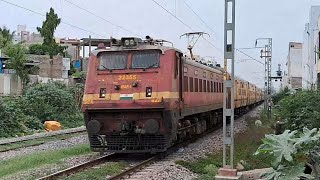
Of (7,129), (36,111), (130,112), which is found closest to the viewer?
(130,112)

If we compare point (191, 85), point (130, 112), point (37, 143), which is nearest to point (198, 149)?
point (191, 85)

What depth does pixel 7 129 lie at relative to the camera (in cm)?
2323

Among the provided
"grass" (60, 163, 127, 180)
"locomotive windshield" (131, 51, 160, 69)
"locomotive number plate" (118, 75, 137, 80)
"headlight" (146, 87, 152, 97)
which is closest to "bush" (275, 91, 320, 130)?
"headlight" (146, 87, 152, 97)

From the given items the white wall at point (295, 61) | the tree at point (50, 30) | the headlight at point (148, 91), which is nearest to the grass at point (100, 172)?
the headlight at point (148, 91)

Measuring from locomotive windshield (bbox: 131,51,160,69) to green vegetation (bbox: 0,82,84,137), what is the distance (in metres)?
12.0

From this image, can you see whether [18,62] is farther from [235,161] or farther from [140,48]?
[235,161]

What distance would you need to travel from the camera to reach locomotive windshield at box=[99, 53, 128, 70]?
13344 millimetres

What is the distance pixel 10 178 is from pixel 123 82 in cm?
413

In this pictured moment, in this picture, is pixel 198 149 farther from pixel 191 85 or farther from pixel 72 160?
pixel 72 160

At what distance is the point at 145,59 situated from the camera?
521 inches

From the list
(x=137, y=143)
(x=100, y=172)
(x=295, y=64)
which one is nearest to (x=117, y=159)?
(x=137, y=143)

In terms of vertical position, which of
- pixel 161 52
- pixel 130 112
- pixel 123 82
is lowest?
pixel 130 112

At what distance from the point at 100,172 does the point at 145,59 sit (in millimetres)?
3797

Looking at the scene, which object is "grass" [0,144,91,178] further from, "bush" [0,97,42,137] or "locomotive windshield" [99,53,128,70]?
"bush" [0,97,42,137]
